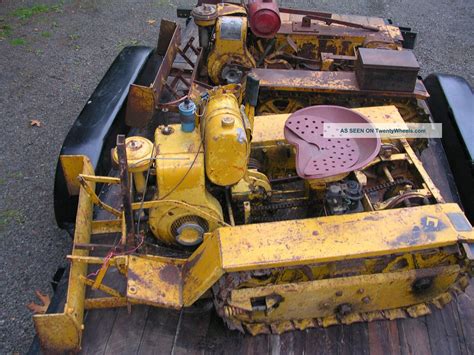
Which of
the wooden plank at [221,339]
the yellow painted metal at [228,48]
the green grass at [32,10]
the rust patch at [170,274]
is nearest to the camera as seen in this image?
the rust patch at [170,274]

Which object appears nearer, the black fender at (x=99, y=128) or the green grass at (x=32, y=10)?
the black fender at (x=99, y=128)

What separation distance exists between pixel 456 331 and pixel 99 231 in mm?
2465

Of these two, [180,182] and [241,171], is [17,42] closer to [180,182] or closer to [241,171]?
[180,182]

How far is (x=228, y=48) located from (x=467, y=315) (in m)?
3.12

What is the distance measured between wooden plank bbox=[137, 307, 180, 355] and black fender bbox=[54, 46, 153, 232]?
1.15 metres

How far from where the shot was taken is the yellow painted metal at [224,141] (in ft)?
8.57

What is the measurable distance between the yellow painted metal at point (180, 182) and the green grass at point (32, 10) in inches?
240

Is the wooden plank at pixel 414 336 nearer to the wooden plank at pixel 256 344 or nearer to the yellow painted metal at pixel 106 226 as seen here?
the wooden plank at pixel 256 344

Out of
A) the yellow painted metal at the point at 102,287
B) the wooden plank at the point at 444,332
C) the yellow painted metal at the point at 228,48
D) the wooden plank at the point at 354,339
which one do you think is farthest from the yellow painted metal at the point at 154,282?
the yellow painted metal at the point at 228,48

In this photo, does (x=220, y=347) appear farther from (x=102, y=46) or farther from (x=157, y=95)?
(x=102, y=46)

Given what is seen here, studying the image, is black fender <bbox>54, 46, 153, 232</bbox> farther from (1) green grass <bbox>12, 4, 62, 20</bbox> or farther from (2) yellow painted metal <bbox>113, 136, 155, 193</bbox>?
(1) green grass <bbox>12, 4, 62, 20</bbox>

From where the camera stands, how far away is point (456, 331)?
312 centimetres

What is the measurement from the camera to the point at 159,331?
297 centimetres

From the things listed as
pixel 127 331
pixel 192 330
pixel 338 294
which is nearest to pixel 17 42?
pixel 127 331
